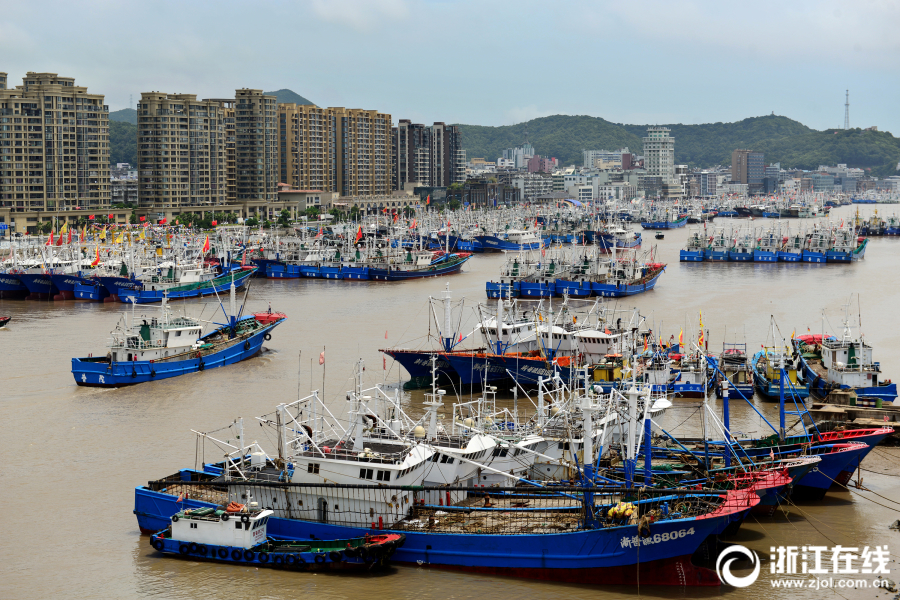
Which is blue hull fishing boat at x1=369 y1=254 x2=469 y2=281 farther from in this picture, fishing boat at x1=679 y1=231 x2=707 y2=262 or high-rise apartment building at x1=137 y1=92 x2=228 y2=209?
high-rise apartment building at x1=137 y1=92 x2=228 y2=209

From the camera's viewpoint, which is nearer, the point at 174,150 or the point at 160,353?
the point at 160,353

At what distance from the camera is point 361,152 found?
149 metres

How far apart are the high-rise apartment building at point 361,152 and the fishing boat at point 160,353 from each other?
10935 centimetres

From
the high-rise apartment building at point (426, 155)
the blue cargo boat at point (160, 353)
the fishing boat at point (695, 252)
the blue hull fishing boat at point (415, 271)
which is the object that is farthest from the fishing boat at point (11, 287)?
the high-rise apartment building at point (426, 155)

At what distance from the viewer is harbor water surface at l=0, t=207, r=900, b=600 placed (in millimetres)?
17594

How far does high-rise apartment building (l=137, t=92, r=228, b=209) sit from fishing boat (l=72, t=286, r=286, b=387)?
3055 inches

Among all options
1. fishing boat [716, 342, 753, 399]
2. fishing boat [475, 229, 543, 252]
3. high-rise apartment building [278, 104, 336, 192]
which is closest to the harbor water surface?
fishing boat [716, 342, 753, 399]

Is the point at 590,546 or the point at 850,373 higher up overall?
the point at 850,373

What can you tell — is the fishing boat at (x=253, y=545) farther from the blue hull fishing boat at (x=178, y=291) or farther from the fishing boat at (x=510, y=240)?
the fishing boat at (x=510, y=240)

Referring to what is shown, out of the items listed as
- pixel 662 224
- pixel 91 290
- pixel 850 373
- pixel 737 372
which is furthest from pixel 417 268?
pixel 662 224

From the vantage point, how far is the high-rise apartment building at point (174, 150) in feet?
366

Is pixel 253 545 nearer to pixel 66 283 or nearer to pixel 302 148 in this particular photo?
pixel 66 283

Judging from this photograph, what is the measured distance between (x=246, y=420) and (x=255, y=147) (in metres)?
98.8

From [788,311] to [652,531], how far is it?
3443 centimetres
